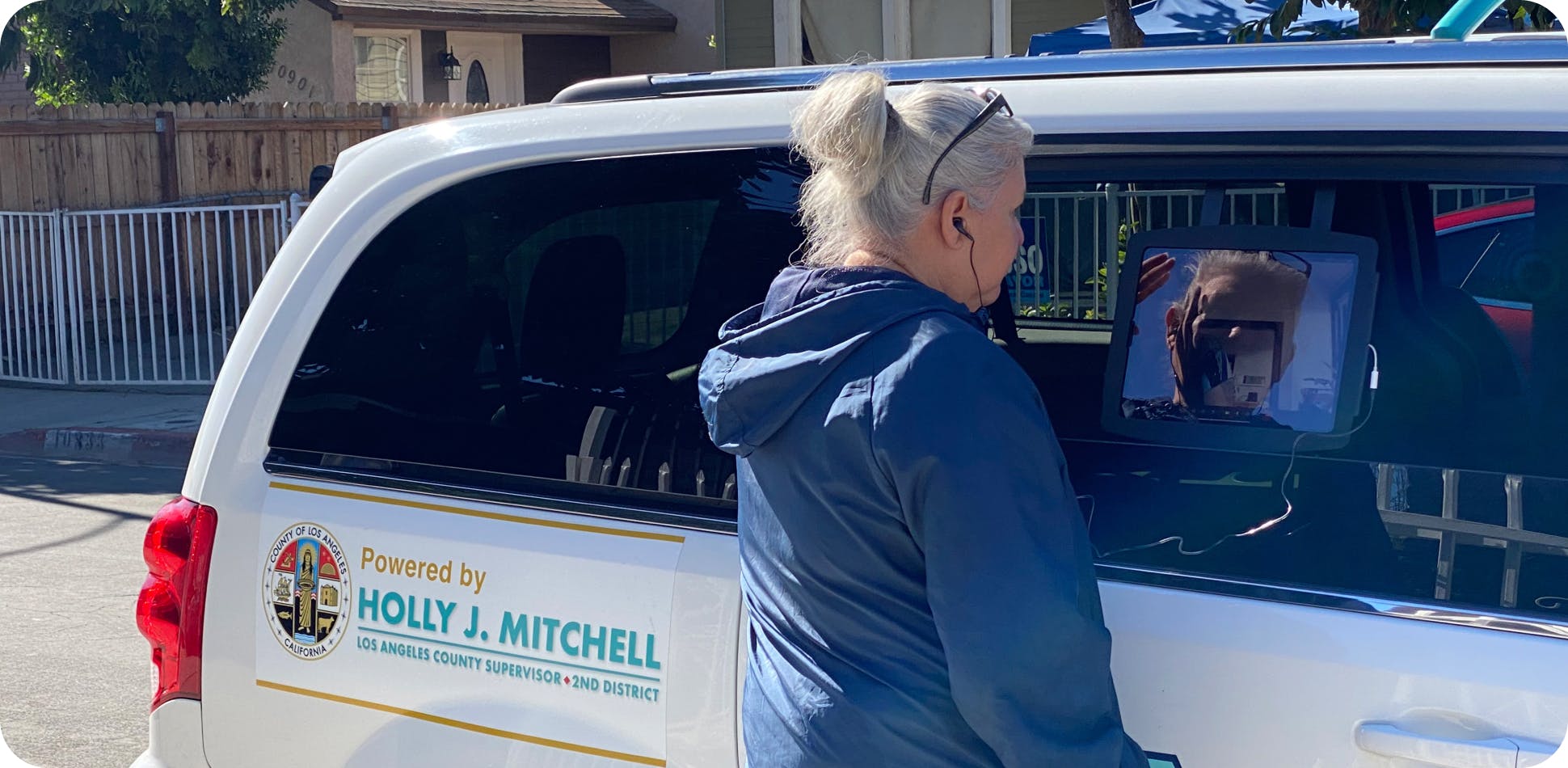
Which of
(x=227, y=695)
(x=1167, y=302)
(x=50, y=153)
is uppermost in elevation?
(x=50, y=153)

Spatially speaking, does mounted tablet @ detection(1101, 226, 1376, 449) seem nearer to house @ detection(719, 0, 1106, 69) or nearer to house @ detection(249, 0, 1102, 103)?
house @ detection(719, 0, 1106, 69)

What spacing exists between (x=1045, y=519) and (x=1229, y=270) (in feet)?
2.99

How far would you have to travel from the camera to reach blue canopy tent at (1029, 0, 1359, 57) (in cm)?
934

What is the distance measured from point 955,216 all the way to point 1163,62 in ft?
2.20

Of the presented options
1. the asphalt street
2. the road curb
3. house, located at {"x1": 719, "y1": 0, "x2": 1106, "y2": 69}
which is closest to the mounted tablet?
the asphalt street

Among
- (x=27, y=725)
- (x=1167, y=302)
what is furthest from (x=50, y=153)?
(x=1167, y=302)

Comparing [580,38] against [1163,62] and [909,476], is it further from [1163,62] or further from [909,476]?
[909,476]

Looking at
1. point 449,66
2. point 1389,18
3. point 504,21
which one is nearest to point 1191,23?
point 1389,18

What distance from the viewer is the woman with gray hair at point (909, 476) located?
1437 millimetres

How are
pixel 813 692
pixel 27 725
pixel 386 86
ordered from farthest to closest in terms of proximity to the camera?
pixel 386 86, pixel 27 725, pixel 813 692

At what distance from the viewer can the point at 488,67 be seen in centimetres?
2028

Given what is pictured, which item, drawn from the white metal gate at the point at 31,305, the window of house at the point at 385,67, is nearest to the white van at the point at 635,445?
the white metal gate at the point at 31,305

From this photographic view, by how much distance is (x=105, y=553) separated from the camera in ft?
22.3

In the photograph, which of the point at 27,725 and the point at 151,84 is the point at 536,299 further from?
the point at 151,84
